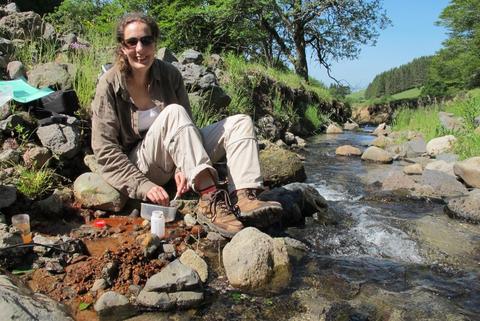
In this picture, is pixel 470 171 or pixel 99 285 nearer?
pixel 99 285

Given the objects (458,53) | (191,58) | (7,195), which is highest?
(458,53)

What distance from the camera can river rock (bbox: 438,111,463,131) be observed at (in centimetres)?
984

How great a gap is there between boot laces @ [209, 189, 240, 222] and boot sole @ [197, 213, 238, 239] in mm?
58

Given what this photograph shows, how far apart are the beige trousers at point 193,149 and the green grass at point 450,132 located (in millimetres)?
5504

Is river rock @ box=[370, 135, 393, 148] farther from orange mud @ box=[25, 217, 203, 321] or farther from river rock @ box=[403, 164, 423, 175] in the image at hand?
orange mud @ box=[25, 217, 203, 321]

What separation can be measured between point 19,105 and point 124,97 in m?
1.51

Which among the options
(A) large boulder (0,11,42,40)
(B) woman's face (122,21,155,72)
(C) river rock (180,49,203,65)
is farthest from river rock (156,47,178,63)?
(B) woman's face (122,21,155,72)

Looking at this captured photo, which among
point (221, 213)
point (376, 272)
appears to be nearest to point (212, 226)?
point (221, 213)

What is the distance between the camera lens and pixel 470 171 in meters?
5.81

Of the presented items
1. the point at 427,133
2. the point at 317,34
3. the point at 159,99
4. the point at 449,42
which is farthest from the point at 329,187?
the point at 449,42

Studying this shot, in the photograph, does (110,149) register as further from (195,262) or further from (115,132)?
(195,262)

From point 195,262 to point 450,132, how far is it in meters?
8.62

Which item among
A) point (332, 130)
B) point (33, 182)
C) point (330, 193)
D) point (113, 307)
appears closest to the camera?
point (113, 307)

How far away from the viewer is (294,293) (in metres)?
2.54
